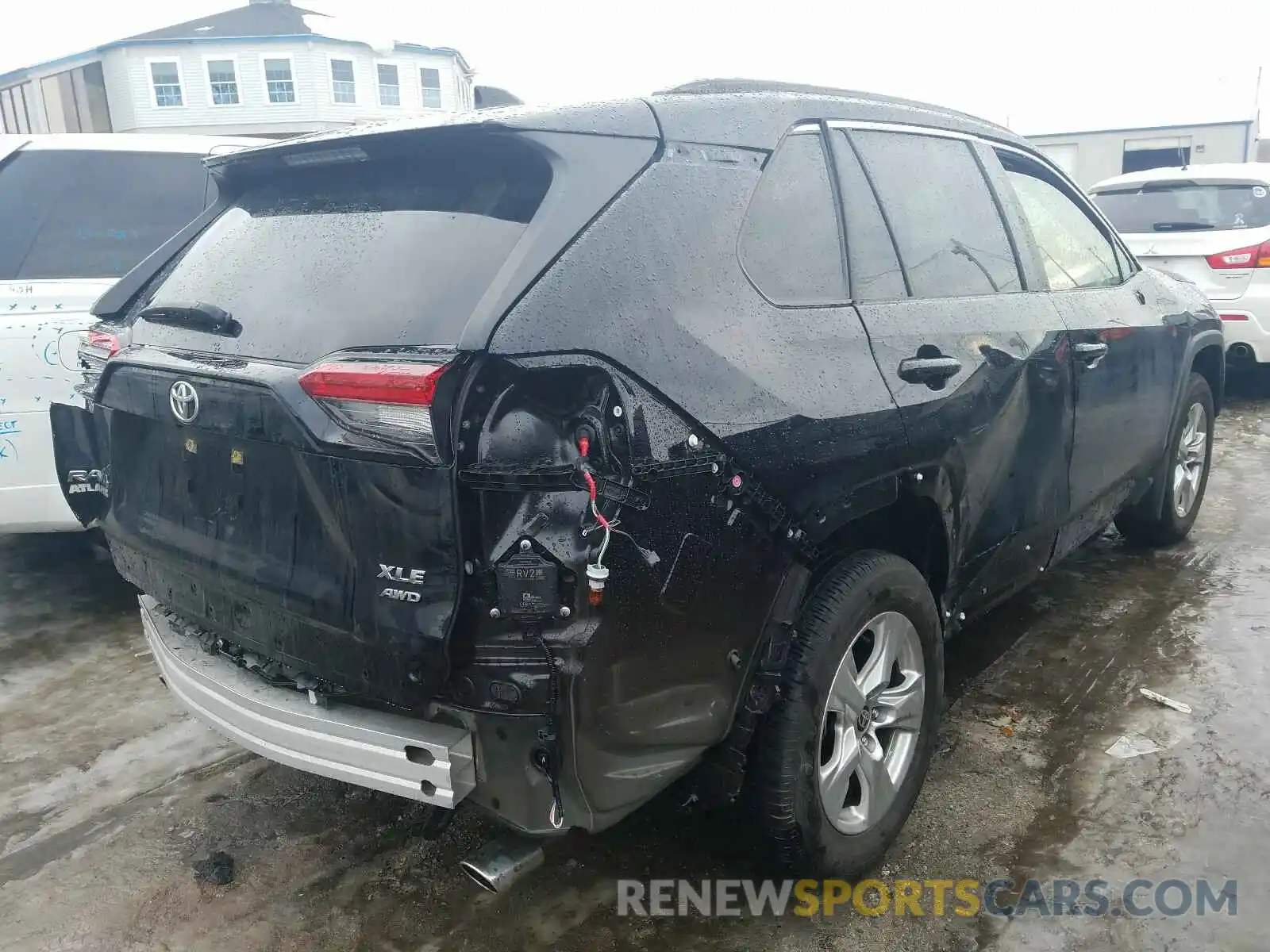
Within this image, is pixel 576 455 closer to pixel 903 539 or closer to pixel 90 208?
pixel 903 539

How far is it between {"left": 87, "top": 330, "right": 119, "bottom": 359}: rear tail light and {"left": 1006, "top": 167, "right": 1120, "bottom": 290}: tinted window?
290 cm

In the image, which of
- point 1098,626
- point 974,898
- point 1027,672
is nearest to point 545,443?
point 974,898

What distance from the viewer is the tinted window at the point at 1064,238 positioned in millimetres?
3602

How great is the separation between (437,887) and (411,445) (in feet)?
4.49

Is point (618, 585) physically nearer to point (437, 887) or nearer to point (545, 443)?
point (545, 443)

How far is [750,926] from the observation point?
8.18 feet

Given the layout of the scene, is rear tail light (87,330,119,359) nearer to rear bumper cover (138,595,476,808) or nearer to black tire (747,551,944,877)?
rear bumper cover (138,595,476,808)

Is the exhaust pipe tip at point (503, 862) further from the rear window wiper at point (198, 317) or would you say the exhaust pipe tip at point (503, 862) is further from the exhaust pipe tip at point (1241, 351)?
the exhaust pipe tip at point (1241, 351)

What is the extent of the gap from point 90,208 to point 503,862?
3842 mm

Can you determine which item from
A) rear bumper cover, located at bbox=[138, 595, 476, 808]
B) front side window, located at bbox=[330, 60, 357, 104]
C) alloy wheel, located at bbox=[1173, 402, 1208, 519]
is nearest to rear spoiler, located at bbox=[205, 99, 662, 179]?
rear bumper cover, located at bbox=[138, 595, 476, 808]

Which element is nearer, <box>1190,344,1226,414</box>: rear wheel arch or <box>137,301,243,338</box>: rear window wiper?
<box>137,301,243,338</box>: rear window wiper

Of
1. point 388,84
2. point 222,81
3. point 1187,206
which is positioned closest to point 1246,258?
point 1187,206

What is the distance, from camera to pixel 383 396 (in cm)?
192

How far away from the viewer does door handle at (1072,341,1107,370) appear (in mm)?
3467
